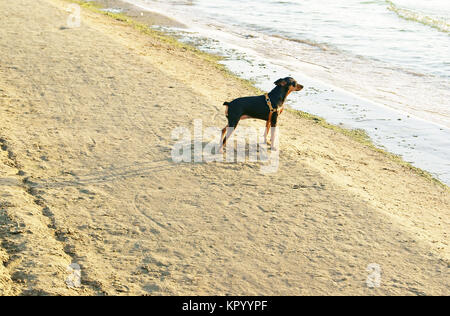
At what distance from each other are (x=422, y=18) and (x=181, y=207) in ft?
81.2

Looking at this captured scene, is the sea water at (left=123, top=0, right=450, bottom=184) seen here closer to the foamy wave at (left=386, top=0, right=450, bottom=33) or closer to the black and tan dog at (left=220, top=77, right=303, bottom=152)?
A: the foamy wave at (left=386, top=0, right=450, bottom=33)

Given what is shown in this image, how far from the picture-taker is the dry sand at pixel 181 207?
615 centimetres

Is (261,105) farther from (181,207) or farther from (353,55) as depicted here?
(353,55)

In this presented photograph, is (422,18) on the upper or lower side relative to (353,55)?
upper

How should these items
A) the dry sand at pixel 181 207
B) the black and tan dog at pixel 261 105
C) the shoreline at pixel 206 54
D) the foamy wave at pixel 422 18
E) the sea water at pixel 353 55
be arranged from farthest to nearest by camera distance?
the foamy wave at pixel 422 18 → the sea water at pixel 353 55 → the shoreline at pixel 206 54 → the black and tan dog at pixel 261 105 → the dry sand at pixel 181 207

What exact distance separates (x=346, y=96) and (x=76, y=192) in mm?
9095

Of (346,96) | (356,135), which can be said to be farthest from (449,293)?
(346,96)

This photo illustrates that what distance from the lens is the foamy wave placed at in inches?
1025

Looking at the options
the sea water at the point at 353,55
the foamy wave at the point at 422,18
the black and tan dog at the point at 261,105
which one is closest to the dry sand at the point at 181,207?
the black and tan dog at the point at 261,105

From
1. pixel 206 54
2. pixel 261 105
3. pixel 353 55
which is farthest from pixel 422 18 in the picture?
pixel 261 105

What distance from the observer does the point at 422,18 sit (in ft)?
→ 92.0

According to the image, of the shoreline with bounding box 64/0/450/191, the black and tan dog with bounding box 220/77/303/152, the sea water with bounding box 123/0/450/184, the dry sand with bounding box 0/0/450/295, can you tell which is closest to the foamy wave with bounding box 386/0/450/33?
the sea water with bounding box 123/0/450/184

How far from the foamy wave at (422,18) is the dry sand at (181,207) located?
17.4m

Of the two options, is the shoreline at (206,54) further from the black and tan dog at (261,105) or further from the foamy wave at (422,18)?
the foamy wave at (422,18)
